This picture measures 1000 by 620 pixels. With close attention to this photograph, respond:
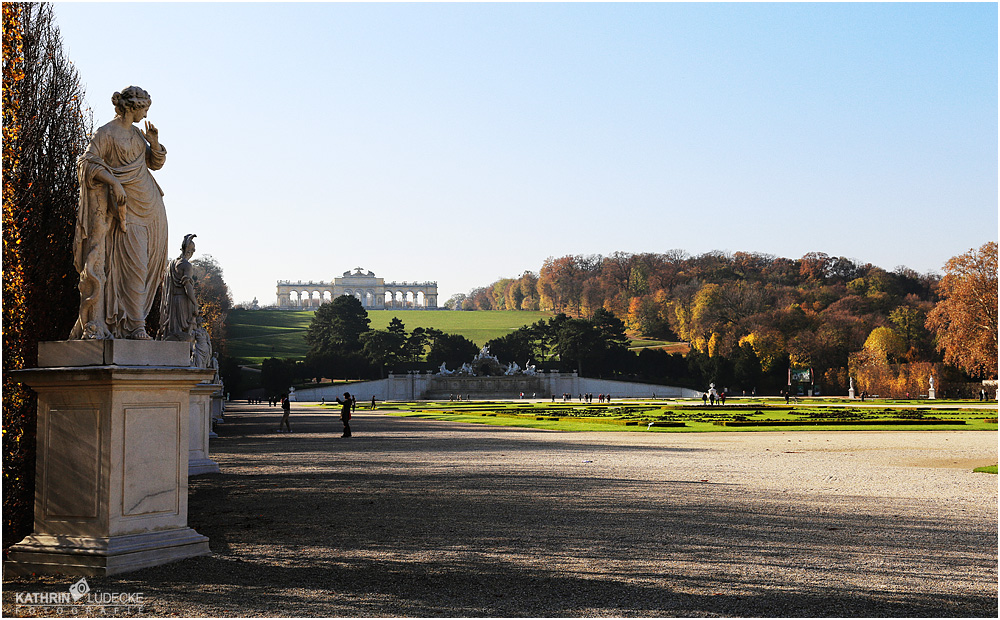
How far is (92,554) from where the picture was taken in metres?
7.07

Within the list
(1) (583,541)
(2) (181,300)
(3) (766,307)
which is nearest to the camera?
(1) (583,541)

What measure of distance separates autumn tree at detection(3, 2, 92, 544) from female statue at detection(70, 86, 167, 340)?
1.47 m

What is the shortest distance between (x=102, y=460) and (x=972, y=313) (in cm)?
5136

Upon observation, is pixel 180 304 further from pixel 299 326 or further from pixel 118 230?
pixel 299 326

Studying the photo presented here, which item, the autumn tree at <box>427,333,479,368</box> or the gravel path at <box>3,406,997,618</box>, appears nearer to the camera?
the gravel path at <box>3,406,997,618</box>

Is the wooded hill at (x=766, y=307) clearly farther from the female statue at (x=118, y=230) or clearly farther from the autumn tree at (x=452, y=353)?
the female statue at (x=118, y=230)

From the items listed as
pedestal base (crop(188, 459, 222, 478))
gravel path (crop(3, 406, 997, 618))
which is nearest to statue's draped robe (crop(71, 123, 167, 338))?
gravel path (crop(3, 406, 997, 618))

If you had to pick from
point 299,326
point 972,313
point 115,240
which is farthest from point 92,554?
point 299,326

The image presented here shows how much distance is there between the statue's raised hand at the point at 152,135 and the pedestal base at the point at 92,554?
3.33 m

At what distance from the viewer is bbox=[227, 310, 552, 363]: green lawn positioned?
113m

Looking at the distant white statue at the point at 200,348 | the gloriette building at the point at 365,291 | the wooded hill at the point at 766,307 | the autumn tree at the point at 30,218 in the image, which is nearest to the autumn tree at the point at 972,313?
the wooded hill at the point at 766,307

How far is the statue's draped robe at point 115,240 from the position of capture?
7.41 metres

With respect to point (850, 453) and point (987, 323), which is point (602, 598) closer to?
point (850, 453)

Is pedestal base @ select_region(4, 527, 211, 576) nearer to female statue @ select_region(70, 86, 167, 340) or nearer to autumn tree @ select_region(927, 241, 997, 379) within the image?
female statue @ select_region(70, 86, 167, 340)
